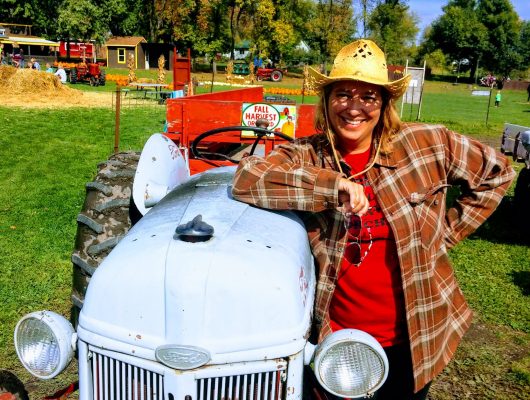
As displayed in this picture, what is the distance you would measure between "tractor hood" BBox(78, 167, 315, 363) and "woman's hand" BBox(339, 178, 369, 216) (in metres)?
0.31

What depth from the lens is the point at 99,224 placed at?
351 centimetres

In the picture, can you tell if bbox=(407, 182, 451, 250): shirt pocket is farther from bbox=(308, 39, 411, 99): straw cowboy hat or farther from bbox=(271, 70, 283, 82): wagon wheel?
bbox=(271, 70, 283, 82): wagon wheel

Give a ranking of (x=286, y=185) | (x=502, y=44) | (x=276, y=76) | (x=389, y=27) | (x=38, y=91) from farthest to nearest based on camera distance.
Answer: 1. (x=502, y=44)
2. (x=389, y=27)
3. (x=276, y=76)
4. (x=38, y=91)
5. (x=286, y=185)

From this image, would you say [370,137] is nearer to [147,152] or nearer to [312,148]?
[312,148]

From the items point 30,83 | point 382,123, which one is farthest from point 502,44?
point 382,123

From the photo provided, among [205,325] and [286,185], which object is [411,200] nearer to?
[286,185]

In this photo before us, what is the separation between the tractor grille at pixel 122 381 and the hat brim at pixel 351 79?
134 centimetres

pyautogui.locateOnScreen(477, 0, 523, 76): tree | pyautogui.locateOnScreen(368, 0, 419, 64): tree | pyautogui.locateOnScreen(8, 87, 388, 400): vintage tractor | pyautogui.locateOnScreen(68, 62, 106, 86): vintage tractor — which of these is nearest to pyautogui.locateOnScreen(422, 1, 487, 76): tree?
pyautogui.locateOnScreen(477, 0, 523, 76): tree

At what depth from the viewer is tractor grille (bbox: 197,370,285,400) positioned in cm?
183

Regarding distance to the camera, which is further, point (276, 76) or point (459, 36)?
point (459, 36)

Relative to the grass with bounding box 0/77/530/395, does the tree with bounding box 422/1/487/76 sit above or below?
above

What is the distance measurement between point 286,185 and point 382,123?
529 mm

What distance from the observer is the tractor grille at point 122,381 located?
1.87m

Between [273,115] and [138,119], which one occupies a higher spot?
[273,115]
